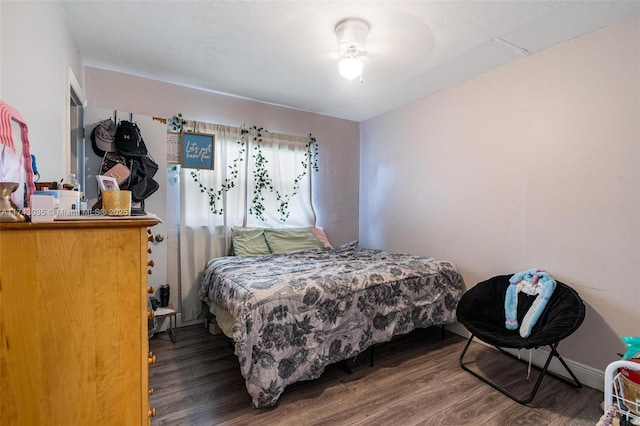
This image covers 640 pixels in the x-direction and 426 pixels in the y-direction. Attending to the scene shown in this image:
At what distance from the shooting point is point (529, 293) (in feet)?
7.53

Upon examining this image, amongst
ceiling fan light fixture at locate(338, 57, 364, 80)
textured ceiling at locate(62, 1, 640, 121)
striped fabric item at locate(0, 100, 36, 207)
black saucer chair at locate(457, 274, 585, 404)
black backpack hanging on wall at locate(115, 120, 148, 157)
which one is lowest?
black saucer chair at locate(457, 274, 585, 404)

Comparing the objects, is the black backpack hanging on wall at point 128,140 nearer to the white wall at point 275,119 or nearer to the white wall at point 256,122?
the white wall at point 256,122

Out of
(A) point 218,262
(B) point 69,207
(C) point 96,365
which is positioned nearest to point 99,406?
(C) point 96,365

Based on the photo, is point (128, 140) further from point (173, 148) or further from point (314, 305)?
point (314, 305)

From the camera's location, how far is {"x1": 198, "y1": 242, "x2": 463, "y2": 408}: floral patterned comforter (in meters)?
1.84

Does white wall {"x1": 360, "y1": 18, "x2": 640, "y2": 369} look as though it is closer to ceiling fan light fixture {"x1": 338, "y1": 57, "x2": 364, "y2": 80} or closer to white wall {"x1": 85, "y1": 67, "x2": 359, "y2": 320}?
white wall {"x1": 85, "y1": 67, "x2": 359, "y2": 320}

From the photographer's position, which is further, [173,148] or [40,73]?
[173,148]

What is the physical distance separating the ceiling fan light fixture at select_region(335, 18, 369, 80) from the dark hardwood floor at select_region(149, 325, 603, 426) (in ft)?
7.64

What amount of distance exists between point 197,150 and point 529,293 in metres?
3.30

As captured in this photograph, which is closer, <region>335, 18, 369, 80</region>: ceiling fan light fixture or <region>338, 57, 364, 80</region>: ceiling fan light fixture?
<region>335, 18, 369, 80</region>: ceiling fan light fixture

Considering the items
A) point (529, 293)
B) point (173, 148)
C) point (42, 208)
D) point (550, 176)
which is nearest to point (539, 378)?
point (529, 293)

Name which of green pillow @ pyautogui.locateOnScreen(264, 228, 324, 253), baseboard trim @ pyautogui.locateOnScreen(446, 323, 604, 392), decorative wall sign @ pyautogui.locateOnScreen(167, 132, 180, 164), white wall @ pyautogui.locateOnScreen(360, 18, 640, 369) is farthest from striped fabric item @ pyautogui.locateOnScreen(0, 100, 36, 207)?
baseboard trim @ pyautogui.locateOnScreen(446, 323, 604, 392)

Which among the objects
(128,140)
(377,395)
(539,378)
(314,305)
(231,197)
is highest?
(128,140)

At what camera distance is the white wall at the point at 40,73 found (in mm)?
1112
